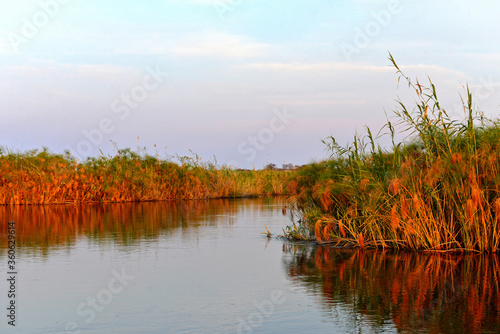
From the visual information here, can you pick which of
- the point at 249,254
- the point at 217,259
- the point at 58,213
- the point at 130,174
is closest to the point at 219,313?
the point at 217,259

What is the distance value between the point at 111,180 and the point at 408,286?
23597 mm

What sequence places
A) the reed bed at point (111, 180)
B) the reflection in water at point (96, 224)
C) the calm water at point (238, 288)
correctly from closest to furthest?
the calm water at point (238, 288)
the reflection in water at point (96, 224)
the reed bed at point (111, 180)

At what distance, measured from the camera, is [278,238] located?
47.7ft

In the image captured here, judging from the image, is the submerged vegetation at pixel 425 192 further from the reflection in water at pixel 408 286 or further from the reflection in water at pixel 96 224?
the reflection in water at pixel 96 224

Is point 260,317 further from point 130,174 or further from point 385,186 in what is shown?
point 130,174

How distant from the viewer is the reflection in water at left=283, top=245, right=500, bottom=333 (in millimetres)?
6539

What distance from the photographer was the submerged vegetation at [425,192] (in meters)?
10.9

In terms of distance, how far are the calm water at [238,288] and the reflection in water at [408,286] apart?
14mm

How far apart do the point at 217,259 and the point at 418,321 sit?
5267 millimetres

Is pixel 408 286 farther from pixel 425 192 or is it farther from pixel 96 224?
pixel 96 224

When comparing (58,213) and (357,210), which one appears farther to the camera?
(58,213)

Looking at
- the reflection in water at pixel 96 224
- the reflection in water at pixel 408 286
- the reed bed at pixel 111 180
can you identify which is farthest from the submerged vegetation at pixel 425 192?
the reed bed at pixel 111 180

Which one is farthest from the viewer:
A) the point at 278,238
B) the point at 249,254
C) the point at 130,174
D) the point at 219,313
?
the point at 130,174

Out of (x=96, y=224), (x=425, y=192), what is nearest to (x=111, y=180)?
(x=96, y=224)
